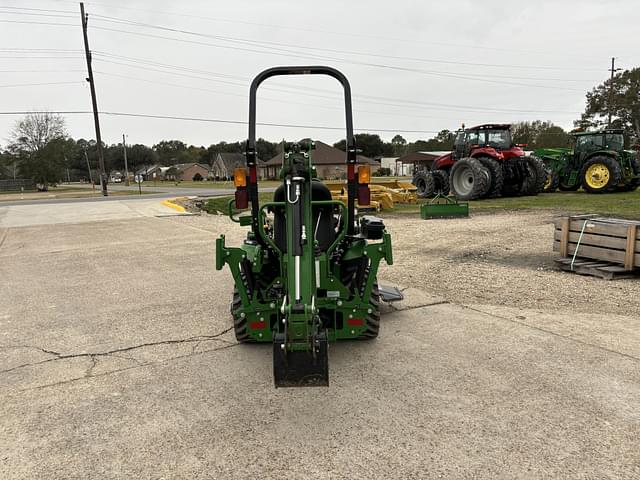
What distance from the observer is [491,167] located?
16703 mm

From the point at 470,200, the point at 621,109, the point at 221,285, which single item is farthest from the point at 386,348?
the point at 621,109

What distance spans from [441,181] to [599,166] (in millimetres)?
5717

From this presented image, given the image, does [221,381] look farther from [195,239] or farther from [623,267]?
[195,239]

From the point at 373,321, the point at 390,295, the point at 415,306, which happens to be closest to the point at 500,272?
the point at 415,306

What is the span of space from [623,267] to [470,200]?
1097cm

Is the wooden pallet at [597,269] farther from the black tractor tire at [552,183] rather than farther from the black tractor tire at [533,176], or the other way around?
the black tractor tire at [552,183]

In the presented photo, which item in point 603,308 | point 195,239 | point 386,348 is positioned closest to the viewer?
point 386,348

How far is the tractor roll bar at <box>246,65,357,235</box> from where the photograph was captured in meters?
3.77

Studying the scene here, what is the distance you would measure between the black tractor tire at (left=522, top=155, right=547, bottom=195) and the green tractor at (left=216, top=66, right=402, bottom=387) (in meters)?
15.3

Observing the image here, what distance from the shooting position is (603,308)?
16.6 ft

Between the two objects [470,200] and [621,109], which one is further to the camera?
[621,109]

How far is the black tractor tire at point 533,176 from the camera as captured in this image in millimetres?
17422

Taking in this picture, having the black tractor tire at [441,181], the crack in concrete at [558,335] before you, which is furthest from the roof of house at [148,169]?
the crack in concrete at [558,335]

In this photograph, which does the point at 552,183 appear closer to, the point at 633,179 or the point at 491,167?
the point at 633,179
